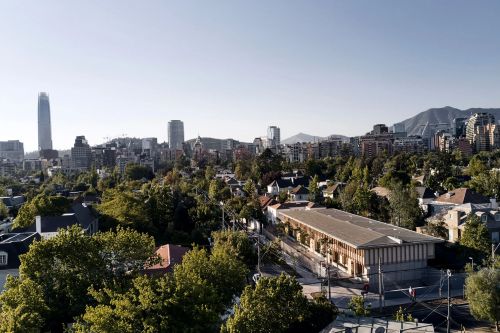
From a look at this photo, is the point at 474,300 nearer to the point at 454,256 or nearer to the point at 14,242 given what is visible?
the point at 454,256

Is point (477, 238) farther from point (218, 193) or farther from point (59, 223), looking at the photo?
point (218, 193)

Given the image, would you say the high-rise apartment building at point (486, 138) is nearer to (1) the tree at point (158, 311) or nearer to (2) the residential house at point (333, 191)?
(2) the residential house at point (333, 191)

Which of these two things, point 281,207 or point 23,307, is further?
point 281,207

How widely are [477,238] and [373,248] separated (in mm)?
6857

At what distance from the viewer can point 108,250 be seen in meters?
16.8

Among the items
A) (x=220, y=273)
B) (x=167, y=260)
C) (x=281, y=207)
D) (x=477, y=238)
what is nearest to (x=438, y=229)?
(x=477, y=238)

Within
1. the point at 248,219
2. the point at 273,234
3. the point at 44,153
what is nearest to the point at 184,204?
the point at 248,219

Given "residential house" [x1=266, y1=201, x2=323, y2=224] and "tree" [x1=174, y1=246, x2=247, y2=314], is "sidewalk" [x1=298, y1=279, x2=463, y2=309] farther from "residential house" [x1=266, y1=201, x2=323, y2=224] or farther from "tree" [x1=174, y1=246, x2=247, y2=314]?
"residential house" [x1=266, y1=201, x2=323, y2=224]

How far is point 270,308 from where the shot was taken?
13.6 meters

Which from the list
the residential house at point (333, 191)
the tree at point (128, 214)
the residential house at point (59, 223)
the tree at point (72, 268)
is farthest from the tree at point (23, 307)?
the residential house at point (333, 191)

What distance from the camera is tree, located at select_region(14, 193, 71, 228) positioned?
114 feet

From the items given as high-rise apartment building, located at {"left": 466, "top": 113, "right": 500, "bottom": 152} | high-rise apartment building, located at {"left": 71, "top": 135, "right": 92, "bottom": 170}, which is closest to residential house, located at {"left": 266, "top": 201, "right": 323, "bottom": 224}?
high-rise apartment building, located at {"left": 466, "top": 113, "right": 500, "bottom": 152}

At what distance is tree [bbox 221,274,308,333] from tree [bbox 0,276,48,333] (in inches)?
225

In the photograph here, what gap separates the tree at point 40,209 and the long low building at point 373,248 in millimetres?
21096
